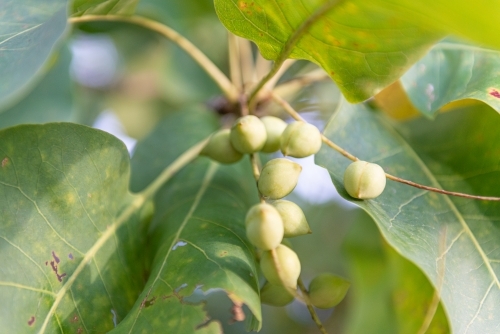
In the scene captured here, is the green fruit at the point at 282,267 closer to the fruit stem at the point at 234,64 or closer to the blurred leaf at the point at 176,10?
the fruit stem at the point at 234,64

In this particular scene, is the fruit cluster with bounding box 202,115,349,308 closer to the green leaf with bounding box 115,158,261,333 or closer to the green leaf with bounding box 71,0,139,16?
the green leaf with bounding box 115,158,261,333

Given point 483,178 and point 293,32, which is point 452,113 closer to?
point 483,178

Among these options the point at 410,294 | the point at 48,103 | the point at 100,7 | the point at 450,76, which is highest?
the point at 100,7

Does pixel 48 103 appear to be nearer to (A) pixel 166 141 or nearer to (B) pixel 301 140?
(A) pixel 166 141

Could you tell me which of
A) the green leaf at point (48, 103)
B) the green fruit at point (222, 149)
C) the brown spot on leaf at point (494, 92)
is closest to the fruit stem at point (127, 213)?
the green fruit at point (222, 149)

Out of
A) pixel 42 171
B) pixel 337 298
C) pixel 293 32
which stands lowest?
pixel 337 298

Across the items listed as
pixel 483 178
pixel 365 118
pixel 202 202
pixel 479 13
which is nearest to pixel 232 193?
pixel 202 202

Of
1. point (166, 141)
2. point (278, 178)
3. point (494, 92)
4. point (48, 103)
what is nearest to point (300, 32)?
point (278, 178)

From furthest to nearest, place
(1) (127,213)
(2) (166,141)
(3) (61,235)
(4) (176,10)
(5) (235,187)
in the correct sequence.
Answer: (4) (176,10), (2) (166,141), (5) (235,187), (1) (127,213), (3) (61,235)
